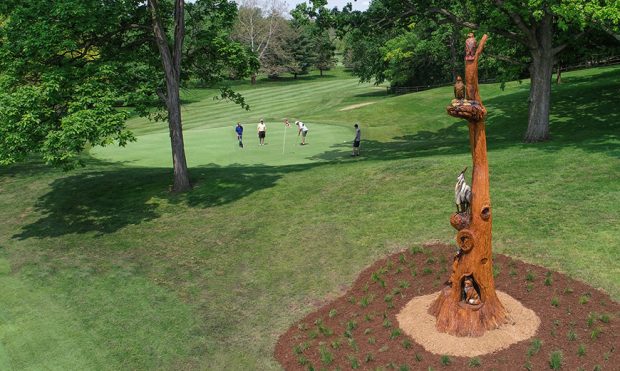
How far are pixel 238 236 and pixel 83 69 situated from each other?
7.99 metres

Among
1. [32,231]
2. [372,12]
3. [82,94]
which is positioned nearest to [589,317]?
[82,94]

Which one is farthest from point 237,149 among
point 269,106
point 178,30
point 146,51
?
point 269,106

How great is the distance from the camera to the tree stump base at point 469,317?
985cm

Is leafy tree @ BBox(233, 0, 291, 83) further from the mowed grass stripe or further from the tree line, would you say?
the tree line

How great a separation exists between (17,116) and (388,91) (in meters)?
56.5

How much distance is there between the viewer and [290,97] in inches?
2596

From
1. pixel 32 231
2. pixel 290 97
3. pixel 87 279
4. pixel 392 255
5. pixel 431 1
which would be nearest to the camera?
pixel 392 255

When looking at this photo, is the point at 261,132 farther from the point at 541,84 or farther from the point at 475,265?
the point at 475,265

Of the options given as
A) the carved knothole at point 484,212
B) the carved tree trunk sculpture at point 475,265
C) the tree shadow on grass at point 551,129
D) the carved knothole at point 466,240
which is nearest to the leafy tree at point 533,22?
the tree shadow on grass at point 551,129

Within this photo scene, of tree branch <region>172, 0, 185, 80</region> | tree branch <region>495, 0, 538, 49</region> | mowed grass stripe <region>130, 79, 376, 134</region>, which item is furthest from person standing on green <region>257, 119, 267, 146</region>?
tree branch <region>495, 0, 538, 49</region>

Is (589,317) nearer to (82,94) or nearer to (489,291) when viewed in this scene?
(489,291)

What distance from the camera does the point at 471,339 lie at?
32.0 feet

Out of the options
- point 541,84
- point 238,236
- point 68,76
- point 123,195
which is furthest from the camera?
point 541,84

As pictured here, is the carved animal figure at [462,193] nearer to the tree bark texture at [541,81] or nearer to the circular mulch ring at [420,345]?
the circular mulch ring at [420,345]
